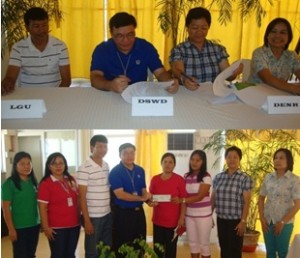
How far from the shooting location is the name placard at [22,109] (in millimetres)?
703

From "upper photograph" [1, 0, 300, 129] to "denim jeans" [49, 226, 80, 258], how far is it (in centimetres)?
56

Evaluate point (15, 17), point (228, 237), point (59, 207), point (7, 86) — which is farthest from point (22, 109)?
point (228, 237)

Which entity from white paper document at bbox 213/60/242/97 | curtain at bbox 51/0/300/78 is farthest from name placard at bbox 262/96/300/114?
curtain at bbox 51/0/300/78

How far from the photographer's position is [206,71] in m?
1.23

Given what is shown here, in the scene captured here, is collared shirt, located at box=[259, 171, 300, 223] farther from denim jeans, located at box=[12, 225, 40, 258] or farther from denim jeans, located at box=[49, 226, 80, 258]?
denim jeans, located at box=[12, 225, 40, 258]

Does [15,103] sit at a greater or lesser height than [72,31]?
lesser

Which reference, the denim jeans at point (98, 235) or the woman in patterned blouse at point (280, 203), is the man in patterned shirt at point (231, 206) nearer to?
the woman in patterned blouse at point (280, 203)

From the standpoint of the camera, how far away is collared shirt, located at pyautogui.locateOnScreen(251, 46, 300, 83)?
1.10m

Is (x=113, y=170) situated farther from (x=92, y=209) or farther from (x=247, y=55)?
(x=247, y=55)

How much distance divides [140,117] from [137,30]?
2365 mm

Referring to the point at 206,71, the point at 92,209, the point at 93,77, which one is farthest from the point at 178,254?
the point at 93,77

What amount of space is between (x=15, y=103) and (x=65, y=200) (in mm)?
651

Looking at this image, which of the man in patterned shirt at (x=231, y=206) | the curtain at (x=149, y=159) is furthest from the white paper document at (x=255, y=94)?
the man in patterned shirt at (x=231, y=206)

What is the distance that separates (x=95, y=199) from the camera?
1321 millimetres
